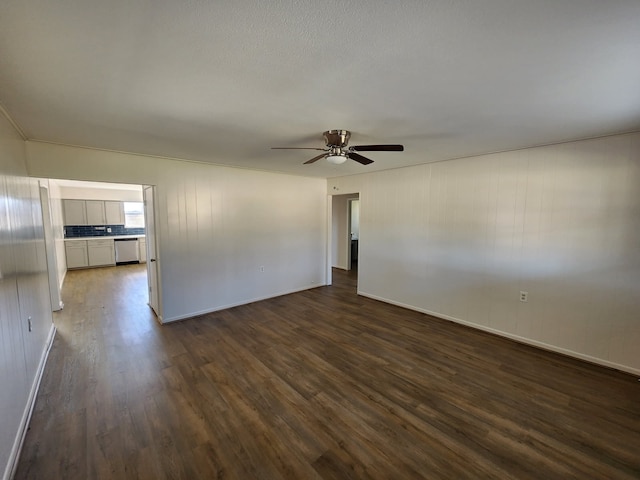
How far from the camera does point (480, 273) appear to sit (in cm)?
373

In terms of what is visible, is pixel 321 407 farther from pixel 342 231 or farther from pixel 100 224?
pixel 100 224

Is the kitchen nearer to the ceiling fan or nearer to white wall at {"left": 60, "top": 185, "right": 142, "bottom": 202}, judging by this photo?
white wall at {"left": 60, "top": 185, "right": 142, "bottom": 202}

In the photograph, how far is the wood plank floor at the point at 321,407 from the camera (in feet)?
5.67

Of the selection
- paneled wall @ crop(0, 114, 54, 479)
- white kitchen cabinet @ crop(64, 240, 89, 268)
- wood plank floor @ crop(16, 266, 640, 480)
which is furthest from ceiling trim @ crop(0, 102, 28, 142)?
white kitchen cabinet @ crop(64, 240, 89, 268)

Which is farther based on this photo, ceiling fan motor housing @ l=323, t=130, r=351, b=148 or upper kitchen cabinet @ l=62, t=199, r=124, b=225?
upper kitchen cabinet @ l=62, t=199, r=124, b=225

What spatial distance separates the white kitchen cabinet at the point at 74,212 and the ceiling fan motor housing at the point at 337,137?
8.78m

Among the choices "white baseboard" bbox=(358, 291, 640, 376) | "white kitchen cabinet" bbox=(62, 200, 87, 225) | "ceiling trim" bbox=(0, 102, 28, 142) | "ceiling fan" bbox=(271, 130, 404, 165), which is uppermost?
"ceiling trim" bbox=(0, 102, 28, 142)

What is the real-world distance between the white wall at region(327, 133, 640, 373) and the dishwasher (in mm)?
8300

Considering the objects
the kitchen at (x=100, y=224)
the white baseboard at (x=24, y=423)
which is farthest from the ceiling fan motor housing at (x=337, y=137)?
the kitchen at (x=100, y=224)

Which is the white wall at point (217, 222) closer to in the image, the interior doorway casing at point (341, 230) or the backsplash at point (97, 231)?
the interior doorway casing at point (341, 230)

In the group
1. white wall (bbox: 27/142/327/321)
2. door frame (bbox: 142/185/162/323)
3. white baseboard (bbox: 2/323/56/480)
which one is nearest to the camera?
white baseboard (bbox: 2/323/56/480)

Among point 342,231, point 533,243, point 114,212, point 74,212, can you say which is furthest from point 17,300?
point 114,212

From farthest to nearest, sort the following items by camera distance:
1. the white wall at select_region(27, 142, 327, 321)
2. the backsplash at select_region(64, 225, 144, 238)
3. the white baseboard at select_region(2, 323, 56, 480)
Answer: the backsplash at select_region(64, 225, 144, 238) → the white wall at select_region(27, 142, 327, 321) → the white baseboard at select_region(2, 323, 56, 480)

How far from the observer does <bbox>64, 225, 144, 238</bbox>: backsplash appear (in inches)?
302
